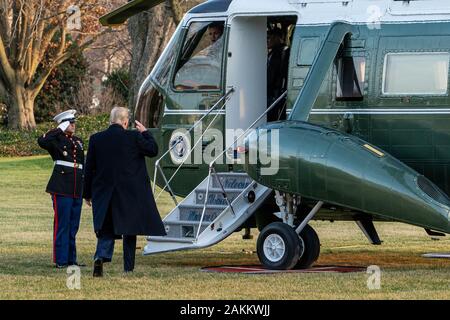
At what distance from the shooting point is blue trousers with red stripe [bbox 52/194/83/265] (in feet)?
48.8

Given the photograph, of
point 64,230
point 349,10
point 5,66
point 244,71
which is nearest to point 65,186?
point 64,230

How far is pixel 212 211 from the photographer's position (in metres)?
15.3

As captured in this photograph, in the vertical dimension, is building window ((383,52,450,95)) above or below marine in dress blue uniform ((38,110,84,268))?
above

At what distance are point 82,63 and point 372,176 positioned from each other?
3561 centimetres

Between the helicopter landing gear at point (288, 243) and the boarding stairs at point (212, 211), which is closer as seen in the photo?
the helicopter landing gear at point (288, 243)

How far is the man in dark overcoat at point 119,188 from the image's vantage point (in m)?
13.6

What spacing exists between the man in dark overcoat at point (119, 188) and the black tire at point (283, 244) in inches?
51.7

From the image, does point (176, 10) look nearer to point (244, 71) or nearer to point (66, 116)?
point (244, 71)

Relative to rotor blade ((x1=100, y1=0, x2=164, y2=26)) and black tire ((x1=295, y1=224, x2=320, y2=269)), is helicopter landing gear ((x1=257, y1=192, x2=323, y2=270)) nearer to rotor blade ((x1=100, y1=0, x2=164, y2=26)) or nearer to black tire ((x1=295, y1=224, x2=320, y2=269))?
black tire ((x1=295, y1=224, x2=320, y2=269))

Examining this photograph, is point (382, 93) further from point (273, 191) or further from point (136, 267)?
point (136, 267)

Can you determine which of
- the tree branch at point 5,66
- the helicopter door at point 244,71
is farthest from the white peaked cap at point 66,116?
the tree branch at point 5,66

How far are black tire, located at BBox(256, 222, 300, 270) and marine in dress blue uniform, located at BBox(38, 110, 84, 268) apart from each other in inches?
88.2

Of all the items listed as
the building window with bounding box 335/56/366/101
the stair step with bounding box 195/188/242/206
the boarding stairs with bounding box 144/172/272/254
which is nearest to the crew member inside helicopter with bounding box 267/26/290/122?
the boarding stairs with bounding box 144/172/272/254

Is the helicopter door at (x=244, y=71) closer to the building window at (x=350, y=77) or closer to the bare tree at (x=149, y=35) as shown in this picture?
the building window at (x=350, y=77)
